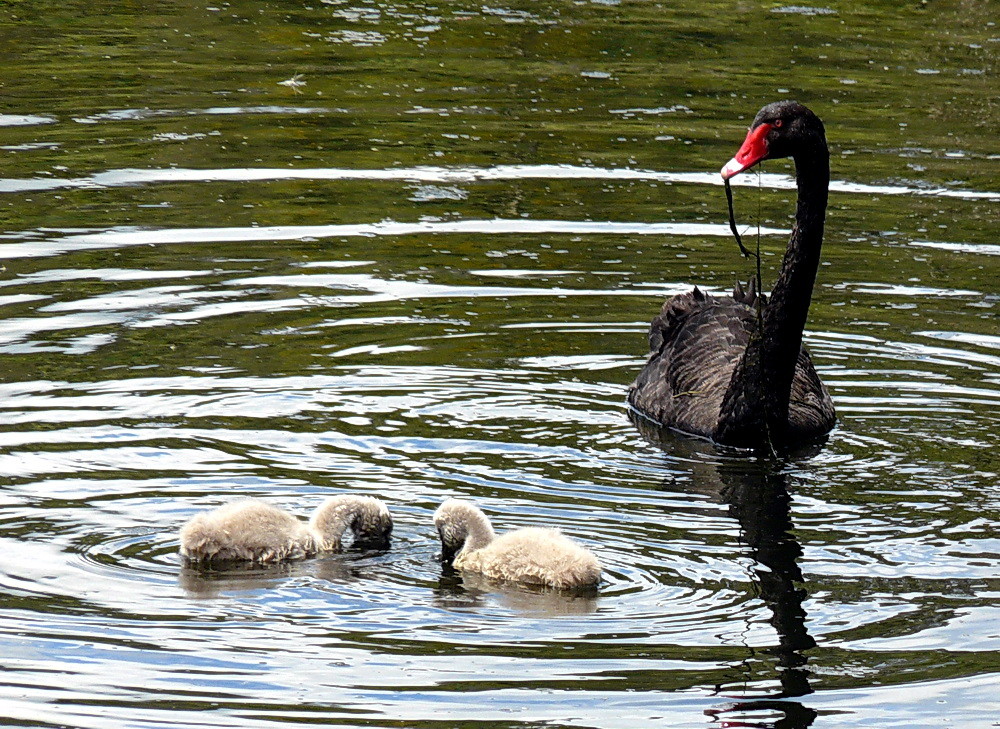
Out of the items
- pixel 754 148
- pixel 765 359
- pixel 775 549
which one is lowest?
pixel 775 549

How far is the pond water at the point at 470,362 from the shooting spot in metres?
5.99

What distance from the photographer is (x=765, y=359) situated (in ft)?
28.9

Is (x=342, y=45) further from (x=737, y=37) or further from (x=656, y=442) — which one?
(x=656, y=442)

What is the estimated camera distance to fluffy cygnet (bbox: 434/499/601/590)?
21.3 feet

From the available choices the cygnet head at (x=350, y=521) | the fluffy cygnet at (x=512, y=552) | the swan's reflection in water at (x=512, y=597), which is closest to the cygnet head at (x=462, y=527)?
the fluffy cygnet at (x=512, y=552)

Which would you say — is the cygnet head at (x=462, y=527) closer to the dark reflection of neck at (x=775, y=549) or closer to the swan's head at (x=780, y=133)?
the dark reflection of neck at (x=775, y=549)

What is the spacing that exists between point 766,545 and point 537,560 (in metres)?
1.14

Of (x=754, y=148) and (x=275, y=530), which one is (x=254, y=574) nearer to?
(x=275, y=530)

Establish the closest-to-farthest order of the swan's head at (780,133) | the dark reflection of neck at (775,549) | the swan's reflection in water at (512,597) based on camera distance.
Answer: the dark reflection of neck at (775,549), the swan's reflection in water at (512,597), the swan's head at (780,133)

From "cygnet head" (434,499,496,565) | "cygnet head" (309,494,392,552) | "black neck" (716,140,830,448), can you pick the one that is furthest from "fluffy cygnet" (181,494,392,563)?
"black neck" (716,140,830,448)

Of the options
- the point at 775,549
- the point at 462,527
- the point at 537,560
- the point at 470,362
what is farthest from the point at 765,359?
the point at 537,560

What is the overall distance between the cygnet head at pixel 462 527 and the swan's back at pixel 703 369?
2.36 metres

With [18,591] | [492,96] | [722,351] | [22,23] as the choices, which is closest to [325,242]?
[722,351]

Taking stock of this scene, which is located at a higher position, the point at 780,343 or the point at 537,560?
the point at 780,343
